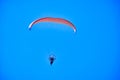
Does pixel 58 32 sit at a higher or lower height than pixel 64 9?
lower

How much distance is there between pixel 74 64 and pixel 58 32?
20cm

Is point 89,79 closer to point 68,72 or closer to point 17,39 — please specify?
point 68,72

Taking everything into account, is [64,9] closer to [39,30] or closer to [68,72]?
[39,30]

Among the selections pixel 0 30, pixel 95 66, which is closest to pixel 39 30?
pixel 0 30

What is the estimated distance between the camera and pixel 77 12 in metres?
1.03

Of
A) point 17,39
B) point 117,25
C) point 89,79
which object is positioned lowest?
point 89,79

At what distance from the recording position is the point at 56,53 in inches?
40.0

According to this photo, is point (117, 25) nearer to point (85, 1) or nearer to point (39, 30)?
point (85, 1)

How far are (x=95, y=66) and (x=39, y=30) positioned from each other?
1.24ft

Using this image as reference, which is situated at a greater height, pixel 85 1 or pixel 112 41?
pixel 85 1

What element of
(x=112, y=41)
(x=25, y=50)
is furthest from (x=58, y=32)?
(x=112, y=41)

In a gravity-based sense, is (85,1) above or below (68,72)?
above

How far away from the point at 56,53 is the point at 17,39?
0.23 meters

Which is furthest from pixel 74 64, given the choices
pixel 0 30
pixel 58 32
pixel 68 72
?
pixel 0 30
